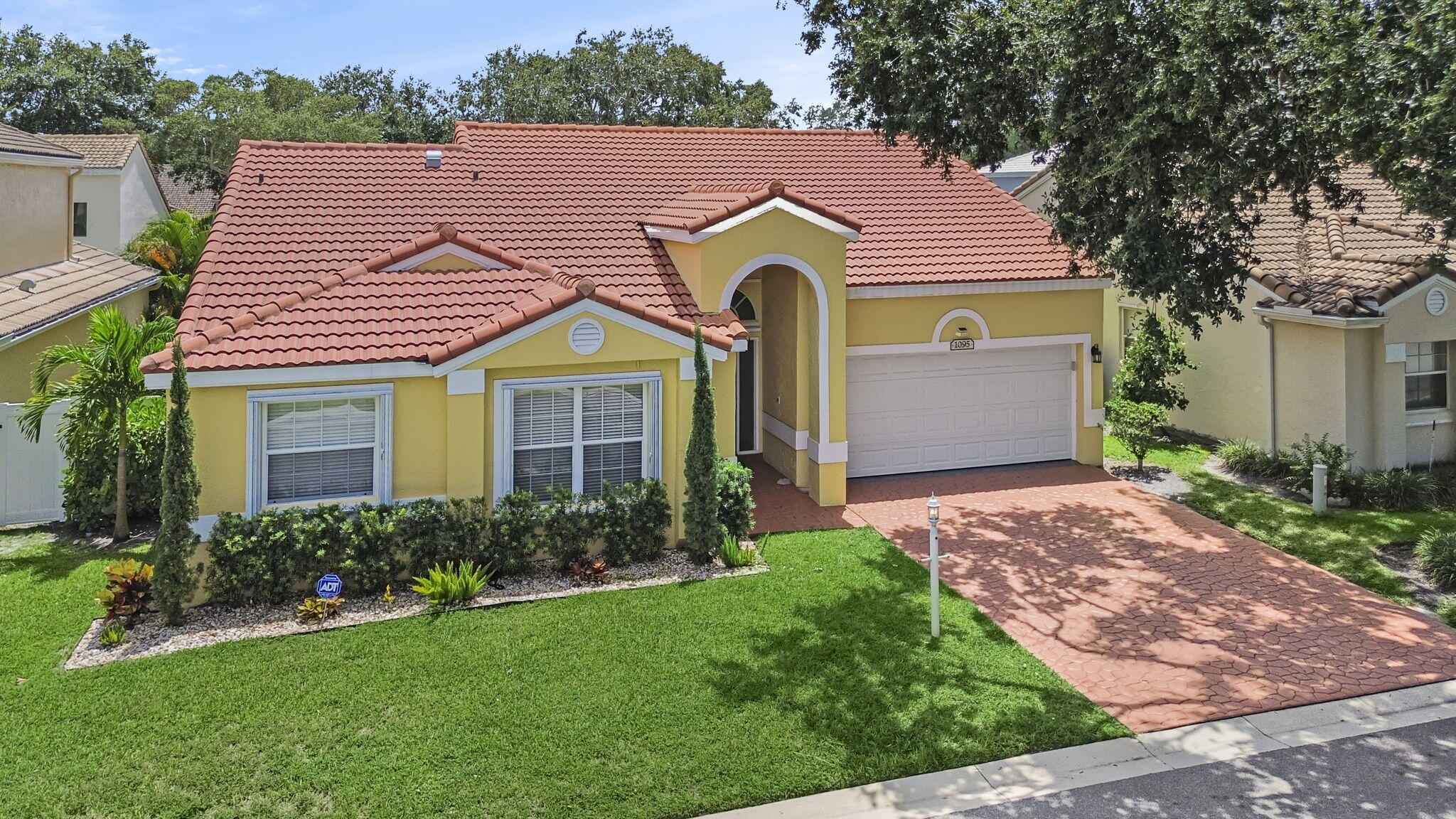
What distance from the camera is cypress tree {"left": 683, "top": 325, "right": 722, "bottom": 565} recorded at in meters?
12.5

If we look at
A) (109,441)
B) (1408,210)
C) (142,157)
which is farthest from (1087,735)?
(142,157)

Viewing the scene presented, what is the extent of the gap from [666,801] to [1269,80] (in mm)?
10323

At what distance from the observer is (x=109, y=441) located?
1405cm

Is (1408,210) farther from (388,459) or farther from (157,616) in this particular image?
(157,616)

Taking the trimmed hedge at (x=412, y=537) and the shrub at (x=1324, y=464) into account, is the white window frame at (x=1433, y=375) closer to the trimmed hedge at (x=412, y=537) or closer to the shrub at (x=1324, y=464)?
the shrub at (x=1324, y=464)

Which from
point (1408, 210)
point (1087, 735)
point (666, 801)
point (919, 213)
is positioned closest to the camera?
point (666, 801)

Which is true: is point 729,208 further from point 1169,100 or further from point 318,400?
point 318,400

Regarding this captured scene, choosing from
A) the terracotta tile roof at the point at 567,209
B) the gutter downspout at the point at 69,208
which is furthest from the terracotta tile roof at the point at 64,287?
the terracotta tile roof at the point at 567,209

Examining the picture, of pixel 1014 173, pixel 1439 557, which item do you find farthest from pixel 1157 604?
pixel 1014 173

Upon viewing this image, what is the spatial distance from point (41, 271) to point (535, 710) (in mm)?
A: 17741

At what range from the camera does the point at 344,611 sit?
1121 cm

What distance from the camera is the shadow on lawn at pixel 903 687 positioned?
27.6ft

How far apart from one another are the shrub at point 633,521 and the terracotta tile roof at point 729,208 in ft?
13.5

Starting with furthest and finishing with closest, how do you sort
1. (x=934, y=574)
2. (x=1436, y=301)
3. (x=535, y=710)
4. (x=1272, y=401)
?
(x=1272, y=401), (x=1436, y=301), (x=934, y=574), (x=535, y=710)
